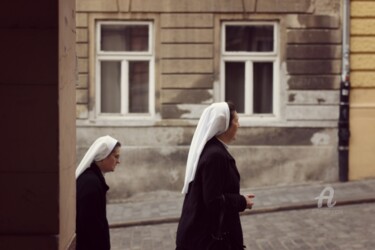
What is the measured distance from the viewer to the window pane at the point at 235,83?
15953mm

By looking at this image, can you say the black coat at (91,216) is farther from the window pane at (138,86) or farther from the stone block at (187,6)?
the window pane at (138,86)

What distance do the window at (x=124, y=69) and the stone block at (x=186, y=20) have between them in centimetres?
39

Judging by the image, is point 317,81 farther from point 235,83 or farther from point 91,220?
point 91,220

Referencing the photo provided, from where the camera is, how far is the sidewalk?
13016mm

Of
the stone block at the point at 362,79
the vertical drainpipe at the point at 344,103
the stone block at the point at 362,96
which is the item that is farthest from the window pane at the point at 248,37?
the stone block at the point at 362,96

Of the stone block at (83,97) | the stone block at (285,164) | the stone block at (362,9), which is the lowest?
the stone block at (285,164)

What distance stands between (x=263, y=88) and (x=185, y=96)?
1.59m

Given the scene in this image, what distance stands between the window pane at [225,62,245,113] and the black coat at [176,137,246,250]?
10.3 m

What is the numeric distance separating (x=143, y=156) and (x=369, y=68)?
446cm

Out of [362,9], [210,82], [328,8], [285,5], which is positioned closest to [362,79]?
[362,9]

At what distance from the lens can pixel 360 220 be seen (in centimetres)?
1206

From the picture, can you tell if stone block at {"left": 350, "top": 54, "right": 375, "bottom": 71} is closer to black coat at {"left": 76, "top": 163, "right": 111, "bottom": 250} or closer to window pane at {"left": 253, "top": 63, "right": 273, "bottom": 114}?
window pane at {"left": 253, "top": 63, "right": 273, "bottom": 114}

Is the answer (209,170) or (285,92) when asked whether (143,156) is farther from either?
(209,170)
